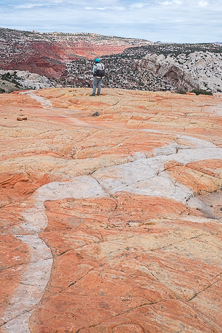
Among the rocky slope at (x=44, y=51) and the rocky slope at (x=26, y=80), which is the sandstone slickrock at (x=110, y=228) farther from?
the rocky slope at (x=44, y=51)

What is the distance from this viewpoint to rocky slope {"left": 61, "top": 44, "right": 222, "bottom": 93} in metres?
53.9

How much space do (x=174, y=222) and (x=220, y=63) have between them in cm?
5781

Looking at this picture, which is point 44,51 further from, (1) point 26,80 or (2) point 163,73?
(1) point 26,80

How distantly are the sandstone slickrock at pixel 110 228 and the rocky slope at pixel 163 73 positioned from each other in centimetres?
3698

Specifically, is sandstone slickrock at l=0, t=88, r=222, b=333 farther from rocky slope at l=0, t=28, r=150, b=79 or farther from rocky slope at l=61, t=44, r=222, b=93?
rocky slope at l=0, t=28, r=150, b=79

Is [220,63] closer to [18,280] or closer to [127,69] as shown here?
[127,69]

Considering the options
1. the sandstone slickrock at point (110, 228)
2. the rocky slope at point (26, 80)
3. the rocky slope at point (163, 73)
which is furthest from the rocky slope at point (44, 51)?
the sandstone slickrock at point (110, 228)

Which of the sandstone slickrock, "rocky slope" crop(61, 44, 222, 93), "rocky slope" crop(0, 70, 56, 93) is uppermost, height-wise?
"rocky slope" crop(61, 44, 222, 93)

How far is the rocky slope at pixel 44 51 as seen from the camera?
77.7m

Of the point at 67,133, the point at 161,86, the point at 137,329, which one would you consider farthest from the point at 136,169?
the point at 161,86

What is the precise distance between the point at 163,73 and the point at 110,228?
202ft

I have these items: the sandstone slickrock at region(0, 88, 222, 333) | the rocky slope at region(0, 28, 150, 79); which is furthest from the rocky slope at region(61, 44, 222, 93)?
the sandstone slickrock at region(0, 88, 222, 333)

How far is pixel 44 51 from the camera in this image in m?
111

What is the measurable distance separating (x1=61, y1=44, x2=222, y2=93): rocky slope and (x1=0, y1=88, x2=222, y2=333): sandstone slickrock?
1456 inches
